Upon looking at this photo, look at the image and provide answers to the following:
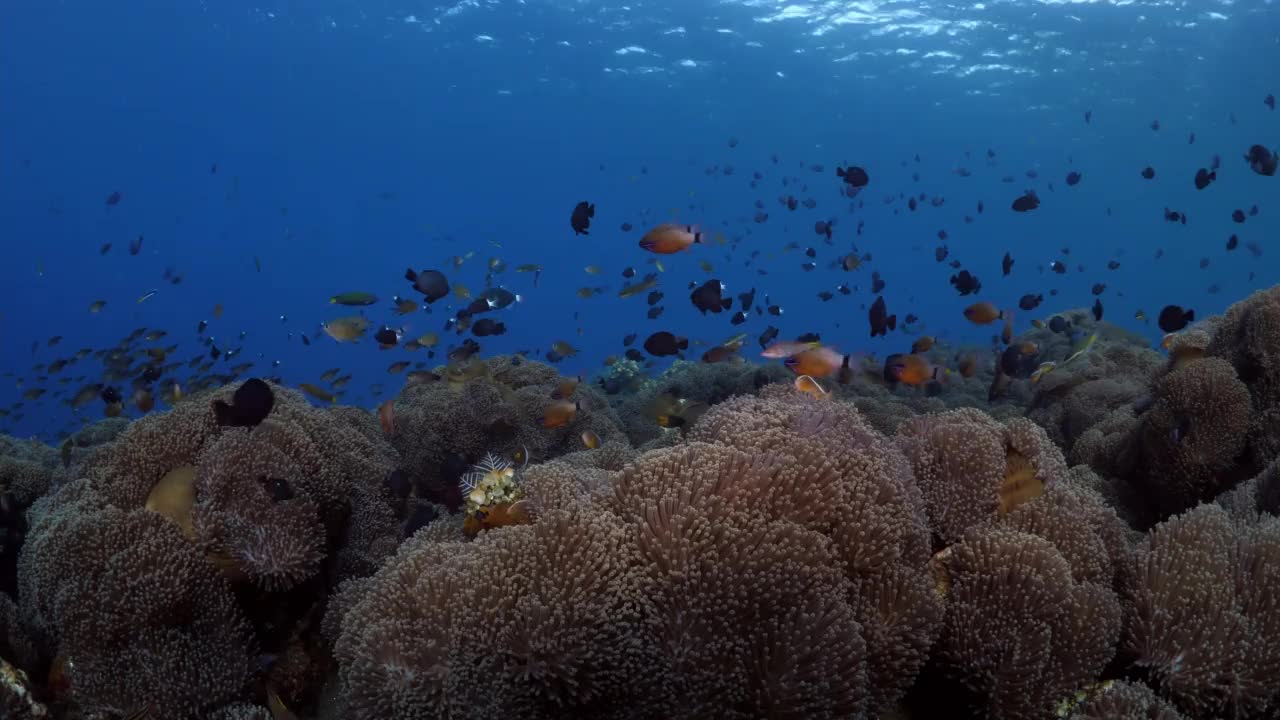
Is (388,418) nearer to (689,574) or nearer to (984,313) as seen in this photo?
(689,574)

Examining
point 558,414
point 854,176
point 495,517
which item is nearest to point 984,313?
point 854,176

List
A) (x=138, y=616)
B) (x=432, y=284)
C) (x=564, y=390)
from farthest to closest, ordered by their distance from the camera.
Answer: (x=432, y=284) < (x=564, y=390) < (x=138, y=616)

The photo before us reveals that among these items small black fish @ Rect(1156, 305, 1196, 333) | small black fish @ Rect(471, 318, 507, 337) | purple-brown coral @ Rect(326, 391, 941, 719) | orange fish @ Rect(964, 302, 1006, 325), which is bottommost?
small black fish @ Rect(471, 318, 507, 337)

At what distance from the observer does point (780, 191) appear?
88.2 m

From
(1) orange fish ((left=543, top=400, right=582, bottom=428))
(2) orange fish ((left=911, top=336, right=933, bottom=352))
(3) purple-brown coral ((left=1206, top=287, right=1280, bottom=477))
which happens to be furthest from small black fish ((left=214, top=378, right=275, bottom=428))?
(2) orange fish ((left=911, top=336, right=933, bottom=352))

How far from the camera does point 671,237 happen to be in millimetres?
7883

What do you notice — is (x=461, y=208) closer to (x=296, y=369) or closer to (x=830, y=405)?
(x=296, y=369)

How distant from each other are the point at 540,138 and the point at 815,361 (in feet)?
201

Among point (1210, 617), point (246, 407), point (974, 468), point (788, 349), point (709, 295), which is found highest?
point (974, 468)

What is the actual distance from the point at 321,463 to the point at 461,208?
9048cm

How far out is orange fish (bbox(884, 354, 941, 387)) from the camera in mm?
8031

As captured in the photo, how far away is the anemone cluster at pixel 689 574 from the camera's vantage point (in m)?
2.48

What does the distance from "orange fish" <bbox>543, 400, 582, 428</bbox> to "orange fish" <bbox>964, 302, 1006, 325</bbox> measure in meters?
6.30

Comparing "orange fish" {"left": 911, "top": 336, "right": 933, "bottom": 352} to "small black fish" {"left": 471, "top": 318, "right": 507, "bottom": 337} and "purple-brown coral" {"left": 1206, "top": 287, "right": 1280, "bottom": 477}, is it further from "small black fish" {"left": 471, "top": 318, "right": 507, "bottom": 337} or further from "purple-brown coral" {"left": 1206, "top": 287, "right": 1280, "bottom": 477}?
"small black fish" {"left": 471, "top": 318, "right": 507, "bottom": 337}
